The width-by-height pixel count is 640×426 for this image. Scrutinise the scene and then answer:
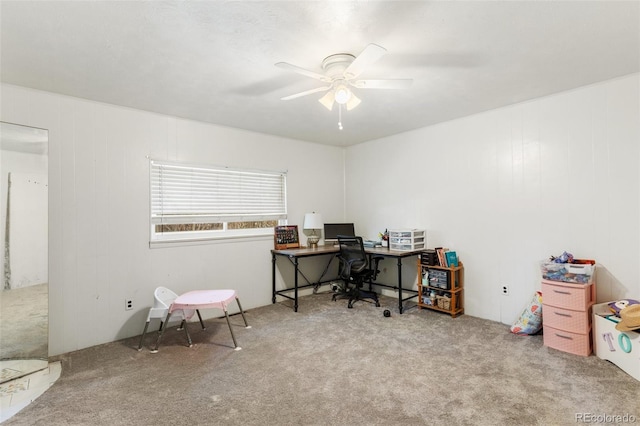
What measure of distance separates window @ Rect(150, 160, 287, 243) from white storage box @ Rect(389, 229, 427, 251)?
161cm

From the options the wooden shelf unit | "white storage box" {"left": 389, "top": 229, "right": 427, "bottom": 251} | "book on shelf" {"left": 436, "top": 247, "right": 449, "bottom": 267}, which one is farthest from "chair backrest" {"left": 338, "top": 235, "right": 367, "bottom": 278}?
"book on shelf" {"left": 436, "top": 247, "right": 449, "bottom": 267}

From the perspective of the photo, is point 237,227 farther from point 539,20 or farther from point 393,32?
point 539,20

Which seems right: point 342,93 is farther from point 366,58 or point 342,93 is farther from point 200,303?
point 200,303

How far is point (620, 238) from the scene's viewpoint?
9.28 feet

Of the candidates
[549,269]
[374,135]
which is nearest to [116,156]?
[374,135]

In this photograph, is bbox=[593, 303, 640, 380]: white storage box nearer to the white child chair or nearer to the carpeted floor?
the carpeted floor

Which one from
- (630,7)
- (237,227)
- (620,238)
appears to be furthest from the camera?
(237,227)

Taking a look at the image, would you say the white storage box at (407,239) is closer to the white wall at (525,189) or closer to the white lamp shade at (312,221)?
the white wall at (525,189)

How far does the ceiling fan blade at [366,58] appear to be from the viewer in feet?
5.97

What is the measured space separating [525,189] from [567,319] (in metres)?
1.34

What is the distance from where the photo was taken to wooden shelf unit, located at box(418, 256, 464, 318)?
12.5 feet

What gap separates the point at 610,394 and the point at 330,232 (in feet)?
11.6

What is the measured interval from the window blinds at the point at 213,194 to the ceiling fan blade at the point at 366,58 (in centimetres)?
241

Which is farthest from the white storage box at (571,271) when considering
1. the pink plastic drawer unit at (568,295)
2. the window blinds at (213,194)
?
the window blinds at (213,194)
